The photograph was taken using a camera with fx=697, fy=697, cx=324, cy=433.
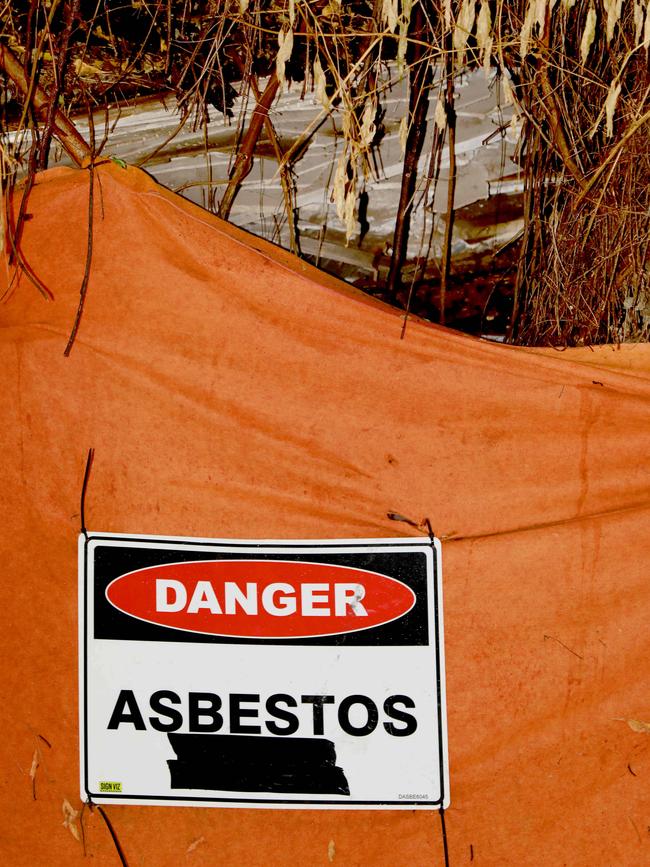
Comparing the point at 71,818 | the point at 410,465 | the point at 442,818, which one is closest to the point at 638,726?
the point at 442,818

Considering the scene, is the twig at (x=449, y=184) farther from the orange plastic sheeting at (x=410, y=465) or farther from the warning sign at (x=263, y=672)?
the warning sign at (x=263, y=672)

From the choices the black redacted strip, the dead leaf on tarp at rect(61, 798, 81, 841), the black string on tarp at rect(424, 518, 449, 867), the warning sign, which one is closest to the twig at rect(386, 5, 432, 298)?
the black string on tarp at rect(424, 518, 449, 867)

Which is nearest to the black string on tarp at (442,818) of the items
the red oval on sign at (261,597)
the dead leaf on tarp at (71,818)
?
the red oval on sign at (261,597)

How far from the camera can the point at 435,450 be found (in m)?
2.13

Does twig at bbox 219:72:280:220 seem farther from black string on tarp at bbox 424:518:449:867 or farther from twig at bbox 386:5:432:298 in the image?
black string on tarp at bbox 424:518:449:867

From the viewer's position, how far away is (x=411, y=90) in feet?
7.55

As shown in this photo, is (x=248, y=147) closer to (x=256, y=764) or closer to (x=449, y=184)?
(x=449, y=184)

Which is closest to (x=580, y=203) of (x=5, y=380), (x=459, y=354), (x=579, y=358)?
(x=579, y=358)

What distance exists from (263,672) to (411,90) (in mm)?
1940

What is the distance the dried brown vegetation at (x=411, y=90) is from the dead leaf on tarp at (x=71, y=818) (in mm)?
2028

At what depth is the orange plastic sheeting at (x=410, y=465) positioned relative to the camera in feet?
6.97

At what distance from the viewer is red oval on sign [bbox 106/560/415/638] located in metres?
2.13

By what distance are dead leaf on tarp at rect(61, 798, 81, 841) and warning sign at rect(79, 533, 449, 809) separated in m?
0.12

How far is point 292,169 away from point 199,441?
0.99m
